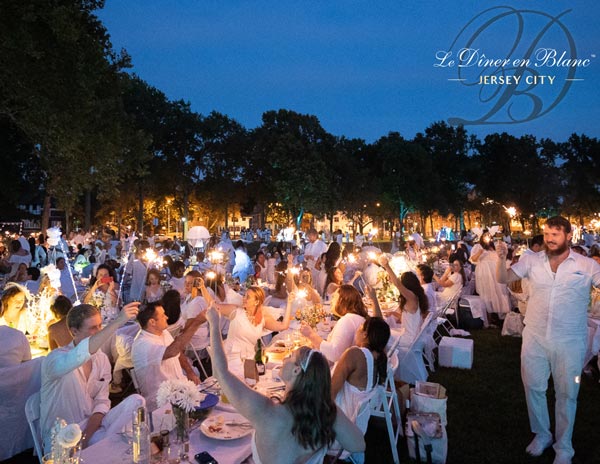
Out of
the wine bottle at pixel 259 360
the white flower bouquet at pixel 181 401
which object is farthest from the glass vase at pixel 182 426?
the wine bottle at pixel 259 360

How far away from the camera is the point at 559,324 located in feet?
12.8

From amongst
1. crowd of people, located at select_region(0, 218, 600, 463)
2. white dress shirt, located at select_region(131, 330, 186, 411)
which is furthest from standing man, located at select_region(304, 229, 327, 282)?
white dress shirt, located at select_region(131, 330, 186, 411)

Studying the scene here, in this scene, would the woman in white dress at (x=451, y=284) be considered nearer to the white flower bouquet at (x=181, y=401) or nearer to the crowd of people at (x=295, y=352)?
the crowd of people at (x=295, y=352)

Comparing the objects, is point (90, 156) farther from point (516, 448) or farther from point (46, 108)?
point (516, 448)

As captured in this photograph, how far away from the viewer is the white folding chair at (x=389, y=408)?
3.94 meters

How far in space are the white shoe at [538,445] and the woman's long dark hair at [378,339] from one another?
5.98ft

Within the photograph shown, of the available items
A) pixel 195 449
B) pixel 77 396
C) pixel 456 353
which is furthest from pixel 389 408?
pixel 456 353

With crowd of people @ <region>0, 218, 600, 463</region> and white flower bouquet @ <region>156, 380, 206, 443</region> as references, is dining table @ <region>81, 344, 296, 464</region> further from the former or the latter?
crowd of people @ <region>0, 218, 600, 463</region>

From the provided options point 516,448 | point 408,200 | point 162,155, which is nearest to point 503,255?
point 516,448

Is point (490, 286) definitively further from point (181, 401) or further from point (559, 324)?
point (181, 401)

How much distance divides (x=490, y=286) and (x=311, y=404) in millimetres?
8904

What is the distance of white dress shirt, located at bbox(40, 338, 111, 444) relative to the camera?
9.93 feet

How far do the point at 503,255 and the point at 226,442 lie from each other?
3.08 metres

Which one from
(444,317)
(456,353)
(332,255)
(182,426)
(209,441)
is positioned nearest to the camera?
(182,426)
